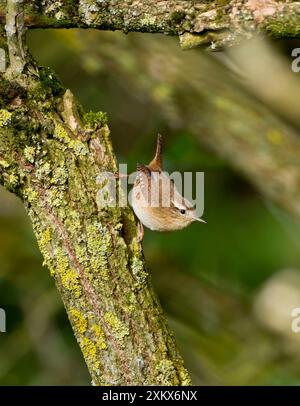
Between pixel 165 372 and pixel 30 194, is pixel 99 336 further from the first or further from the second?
pixel 30 194

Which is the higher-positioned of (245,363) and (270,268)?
(270,268)

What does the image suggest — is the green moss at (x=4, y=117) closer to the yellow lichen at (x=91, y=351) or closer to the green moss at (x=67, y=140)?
the green moss at (x=67, y=140)

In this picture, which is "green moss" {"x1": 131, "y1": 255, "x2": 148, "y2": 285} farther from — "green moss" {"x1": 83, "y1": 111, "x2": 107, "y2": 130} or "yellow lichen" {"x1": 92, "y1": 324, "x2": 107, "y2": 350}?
"green moss" {"x1": 83, "y1": 111, "x2": 107, "y2": 130}

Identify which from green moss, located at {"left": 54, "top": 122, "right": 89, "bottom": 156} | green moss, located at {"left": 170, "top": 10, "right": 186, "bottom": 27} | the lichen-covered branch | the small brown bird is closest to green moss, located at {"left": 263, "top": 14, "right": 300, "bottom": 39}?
the lichen-covered branch

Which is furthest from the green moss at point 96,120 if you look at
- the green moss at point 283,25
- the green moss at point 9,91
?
the green moss at point 283,25

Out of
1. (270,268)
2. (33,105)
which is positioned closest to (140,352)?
(33,105)
